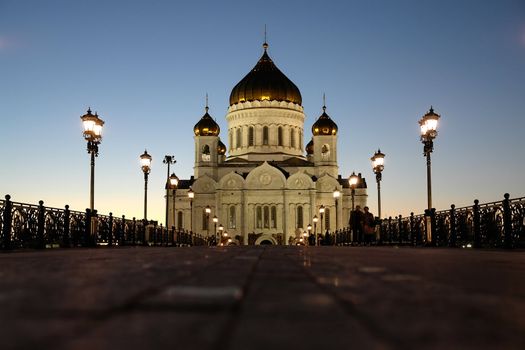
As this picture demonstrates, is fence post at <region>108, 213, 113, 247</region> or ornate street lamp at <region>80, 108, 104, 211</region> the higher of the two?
ornate street lamp at <region>80, 108, 104, 211</region>

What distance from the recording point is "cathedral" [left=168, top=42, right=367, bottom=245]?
77000mm

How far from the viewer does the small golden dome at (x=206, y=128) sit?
84.4m

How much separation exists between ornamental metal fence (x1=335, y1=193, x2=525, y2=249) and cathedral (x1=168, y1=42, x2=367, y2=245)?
47690mm

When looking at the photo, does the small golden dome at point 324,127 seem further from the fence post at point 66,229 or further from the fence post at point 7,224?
the fence post at point 7,224

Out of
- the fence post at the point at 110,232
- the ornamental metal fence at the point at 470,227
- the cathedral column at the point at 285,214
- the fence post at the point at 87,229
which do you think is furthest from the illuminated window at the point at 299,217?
the fence post at the point at 87,229

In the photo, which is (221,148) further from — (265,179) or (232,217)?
(265,179)

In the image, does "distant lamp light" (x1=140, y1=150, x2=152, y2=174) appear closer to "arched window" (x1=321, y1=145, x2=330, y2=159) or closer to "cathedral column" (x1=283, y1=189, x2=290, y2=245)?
"cathedral column" (x1=283, y1=189, x2=290, y2=245)

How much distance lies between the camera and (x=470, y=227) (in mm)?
19203

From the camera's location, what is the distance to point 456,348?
5.04 ft

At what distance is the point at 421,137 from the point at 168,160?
30991mm

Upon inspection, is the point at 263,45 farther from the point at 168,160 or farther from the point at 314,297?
the point at 314,297

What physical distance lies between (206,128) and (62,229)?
65408 millimetres

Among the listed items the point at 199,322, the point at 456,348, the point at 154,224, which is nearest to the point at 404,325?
the point at 456,348

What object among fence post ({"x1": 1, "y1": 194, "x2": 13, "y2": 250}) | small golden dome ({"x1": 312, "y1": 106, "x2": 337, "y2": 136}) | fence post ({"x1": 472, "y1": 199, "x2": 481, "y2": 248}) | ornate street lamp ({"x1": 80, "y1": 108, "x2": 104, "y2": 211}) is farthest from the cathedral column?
fence post ({"x1": 1, "y1": 194, "x2": 13, "y2": 250})
